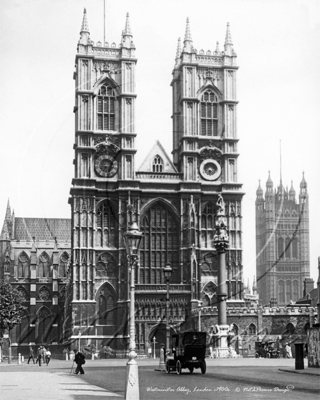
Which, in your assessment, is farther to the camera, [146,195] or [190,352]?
[146,195]

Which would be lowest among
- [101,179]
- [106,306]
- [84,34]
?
[106,306]

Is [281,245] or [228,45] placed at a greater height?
[228,45]

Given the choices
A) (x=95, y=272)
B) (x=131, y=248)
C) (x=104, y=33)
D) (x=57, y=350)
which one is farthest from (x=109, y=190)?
(x=131, y=248)

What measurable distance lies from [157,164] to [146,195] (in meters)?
4.01

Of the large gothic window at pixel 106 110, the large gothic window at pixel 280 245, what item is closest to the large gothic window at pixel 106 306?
the large gothic window at pixel 106 110

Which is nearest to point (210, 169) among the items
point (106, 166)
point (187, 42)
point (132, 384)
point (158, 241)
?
point (158, 241)

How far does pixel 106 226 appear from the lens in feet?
250

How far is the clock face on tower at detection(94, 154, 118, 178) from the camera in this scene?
76.9 metres

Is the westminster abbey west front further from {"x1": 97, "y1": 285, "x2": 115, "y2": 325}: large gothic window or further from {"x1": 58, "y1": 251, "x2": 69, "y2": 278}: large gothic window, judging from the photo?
{"x1": 58, "y1": 251, "x2": 69, "y2": 278}: large gothic window

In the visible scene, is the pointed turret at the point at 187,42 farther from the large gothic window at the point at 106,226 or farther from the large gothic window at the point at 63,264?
the large gothic window at the point at 63,264

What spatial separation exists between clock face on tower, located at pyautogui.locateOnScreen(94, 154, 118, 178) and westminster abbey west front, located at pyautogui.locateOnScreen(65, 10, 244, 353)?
3.9 inches

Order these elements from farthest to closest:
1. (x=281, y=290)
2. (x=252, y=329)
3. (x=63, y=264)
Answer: (x=281, y=290) < (x=63, y=264) < (x=252, y=329)

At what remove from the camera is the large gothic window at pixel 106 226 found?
2990 inches

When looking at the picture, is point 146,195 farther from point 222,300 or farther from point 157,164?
point 222,300
